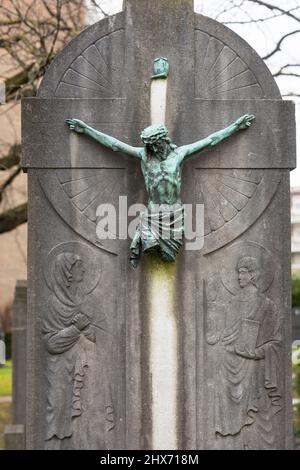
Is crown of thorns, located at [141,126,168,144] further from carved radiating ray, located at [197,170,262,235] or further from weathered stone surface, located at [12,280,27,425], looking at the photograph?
weathered stone surface, located at [12,280,27,425]

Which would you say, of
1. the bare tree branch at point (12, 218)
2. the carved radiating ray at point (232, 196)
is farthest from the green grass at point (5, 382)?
the carved radiating ray at point (232, 196)

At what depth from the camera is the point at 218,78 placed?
6.51m

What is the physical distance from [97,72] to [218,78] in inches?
36.7

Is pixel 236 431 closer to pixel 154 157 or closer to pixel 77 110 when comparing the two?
pixel 154 157

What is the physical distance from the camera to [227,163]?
6.45m

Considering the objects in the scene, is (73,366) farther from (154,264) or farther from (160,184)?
(160,184)

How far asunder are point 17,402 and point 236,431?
7448 mm

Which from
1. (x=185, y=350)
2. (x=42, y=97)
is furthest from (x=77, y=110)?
(x=185, y=350)

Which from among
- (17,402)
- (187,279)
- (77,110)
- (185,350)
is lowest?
(17,402)

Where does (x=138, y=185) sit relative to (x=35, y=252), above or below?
above

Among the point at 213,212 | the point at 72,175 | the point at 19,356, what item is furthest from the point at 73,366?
the point at 19,356

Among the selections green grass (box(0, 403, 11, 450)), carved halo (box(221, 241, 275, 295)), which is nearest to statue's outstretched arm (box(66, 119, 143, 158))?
carved halo (box(221, 241, 275, 295))

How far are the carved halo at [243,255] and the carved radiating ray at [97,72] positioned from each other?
1.50 metres

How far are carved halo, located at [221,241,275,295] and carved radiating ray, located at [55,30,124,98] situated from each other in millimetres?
1498
